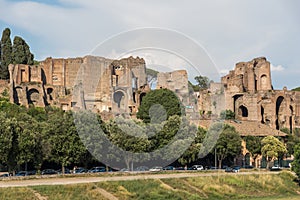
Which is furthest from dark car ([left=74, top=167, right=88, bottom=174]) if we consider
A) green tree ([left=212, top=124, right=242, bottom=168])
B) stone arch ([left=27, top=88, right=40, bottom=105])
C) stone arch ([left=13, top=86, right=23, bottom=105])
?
stone arch ([left=27, top=88, right=40, bottom=105])

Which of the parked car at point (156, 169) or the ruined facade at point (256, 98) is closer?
the parked car at point (156, 169)

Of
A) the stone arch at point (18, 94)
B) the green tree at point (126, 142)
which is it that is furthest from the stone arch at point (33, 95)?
the green tree at point (126, 142)

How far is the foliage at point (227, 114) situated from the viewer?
250 feet

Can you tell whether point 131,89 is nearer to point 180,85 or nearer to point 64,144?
point 180,85

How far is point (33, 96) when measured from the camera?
8475 centimetres

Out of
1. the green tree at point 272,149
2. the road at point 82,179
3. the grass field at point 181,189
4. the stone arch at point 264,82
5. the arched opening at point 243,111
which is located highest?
the stone arch at point 264,82

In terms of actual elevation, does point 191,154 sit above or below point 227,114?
below

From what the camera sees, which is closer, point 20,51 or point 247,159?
point 247,159

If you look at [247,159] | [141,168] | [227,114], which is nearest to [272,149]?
[247,159]

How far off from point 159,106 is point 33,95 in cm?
2481

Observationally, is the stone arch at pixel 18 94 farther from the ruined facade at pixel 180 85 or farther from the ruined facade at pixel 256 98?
the ruined facade at pixel 256 98

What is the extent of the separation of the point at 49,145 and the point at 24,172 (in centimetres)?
375

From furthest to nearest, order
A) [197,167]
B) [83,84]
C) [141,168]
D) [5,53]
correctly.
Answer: [83,84], [5,53], [197,167], [141,168]

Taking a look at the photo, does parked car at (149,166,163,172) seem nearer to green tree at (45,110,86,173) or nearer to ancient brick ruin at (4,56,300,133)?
green tree at (45,110,86,173)
